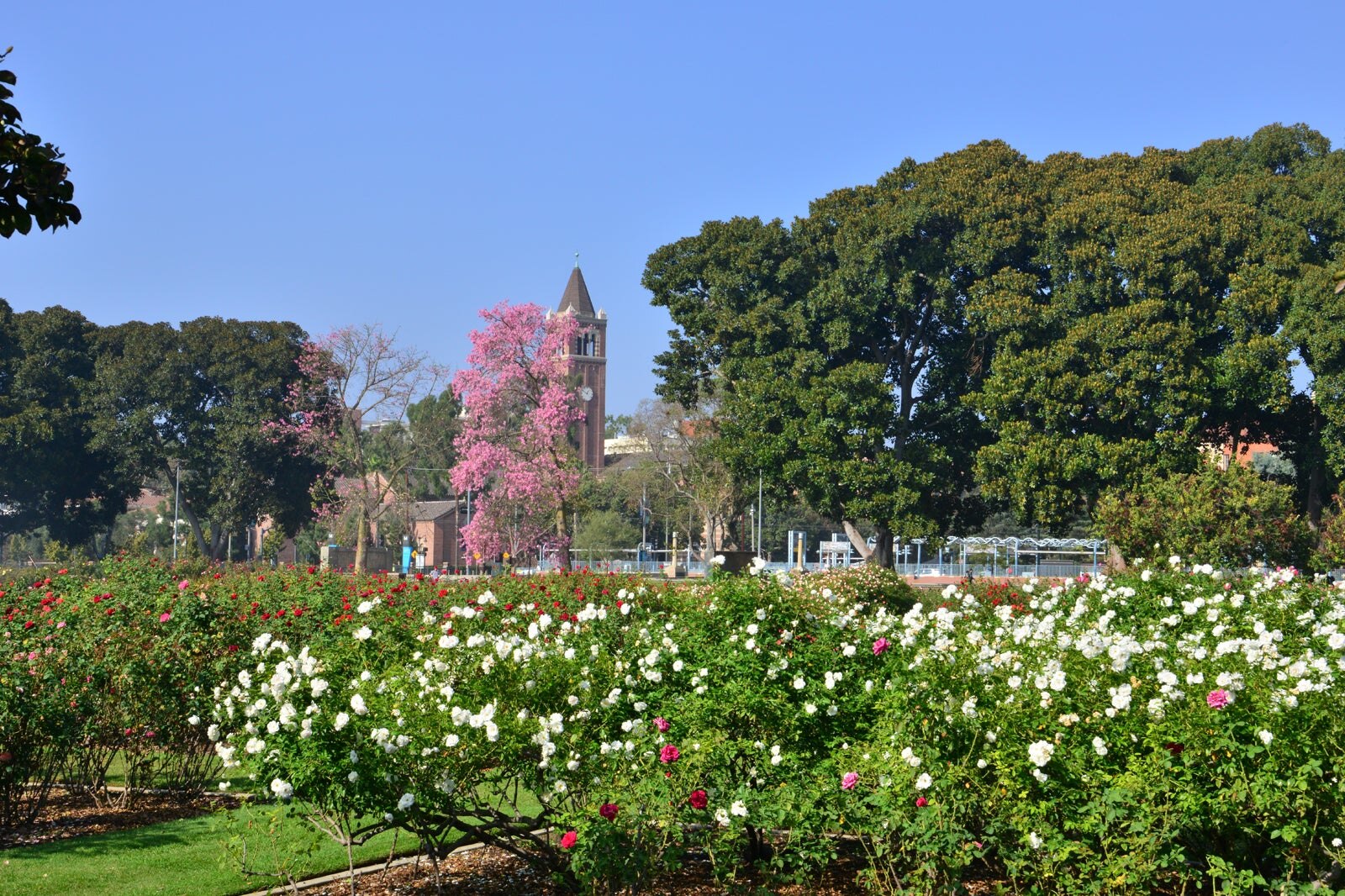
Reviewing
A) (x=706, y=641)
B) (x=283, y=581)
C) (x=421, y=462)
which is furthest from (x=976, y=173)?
(x=421, y=462)

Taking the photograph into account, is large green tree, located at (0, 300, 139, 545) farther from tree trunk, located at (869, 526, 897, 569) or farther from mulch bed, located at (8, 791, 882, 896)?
mulch bed, located at (8, 791, 882, 896)

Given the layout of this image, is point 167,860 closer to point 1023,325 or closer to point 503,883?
point 503,883

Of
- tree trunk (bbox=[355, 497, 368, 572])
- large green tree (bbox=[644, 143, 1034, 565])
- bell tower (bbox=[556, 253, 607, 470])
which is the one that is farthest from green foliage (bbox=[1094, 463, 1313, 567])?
bell tower (bbox=[556, 253, 607, 470])

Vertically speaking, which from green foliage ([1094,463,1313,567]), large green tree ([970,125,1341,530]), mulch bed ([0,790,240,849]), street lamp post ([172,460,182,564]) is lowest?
mulch bed ([0,790,240,849])

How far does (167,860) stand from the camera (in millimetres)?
7133

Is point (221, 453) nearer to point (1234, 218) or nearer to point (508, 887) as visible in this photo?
Result: point (1234, 218)

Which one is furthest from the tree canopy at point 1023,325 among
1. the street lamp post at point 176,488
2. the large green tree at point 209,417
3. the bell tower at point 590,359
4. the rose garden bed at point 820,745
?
the bell tower at point 590,359

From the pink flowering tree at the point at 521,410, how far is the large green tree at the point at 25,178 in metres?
31.4

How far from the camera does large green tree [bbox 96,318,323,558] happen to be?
53.5m

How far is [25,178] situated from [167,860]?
4.36m

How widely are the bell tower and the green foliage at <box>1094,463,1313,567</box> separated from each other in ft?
258

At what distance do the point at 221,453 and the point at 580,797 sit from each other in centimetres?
5113

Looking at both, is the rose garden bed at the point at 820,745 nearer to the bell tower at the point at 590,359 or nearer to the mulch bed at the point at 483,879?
the mulch bed at the point at 483,879

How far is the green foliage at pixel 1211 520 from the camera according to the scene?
2523cm
